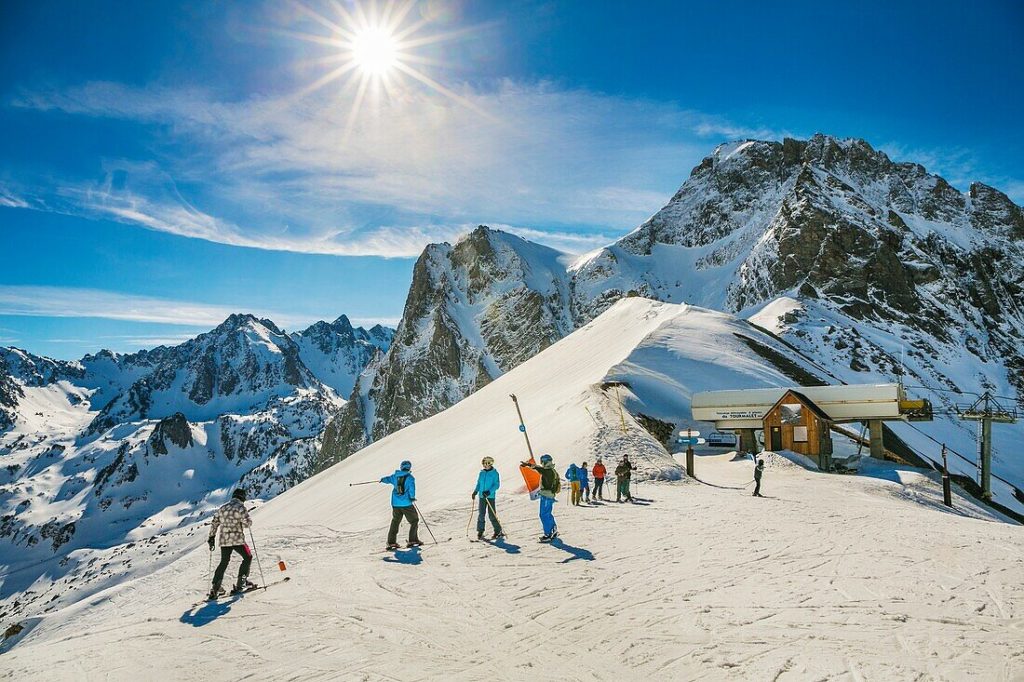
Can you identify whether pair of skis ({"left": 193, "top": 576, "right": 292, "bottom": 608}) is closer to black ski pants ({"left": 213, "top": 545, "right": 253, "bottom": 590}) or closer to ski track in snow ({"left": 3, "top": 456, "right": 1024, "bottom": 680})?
black ski pants ({"left": 213, "top": 545, "right": 253, "bottom": 590})

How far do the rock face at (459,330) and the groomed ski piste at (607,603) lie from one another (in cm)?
13493

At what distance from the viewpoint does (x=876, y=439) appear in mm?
32844

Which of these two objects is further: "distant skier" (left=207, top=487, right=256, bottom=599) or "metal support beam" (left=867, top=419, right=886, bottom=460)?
"metal support beam" (left=867, top=419, right=886, bottom=460)

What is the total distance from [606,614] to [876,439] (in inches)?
1214

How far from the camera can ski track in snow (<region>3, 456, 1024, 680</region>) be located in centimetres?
737

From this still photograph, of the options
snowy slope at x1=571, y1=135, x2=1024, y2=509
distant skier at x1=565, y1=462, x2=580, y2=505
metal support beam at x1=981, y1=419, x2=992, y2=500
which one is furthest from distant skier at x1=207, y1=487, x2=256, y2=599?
snowy slope at x1=571, y1=135, x2=1024, y2=509

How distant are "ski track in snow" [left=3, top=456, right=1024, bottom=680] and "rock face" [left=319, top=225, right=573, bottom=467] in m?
138

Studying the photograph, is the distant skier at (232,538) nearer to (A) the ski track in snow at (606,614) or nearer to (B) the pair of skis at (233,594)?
(B) the pair of skis at (233,594)

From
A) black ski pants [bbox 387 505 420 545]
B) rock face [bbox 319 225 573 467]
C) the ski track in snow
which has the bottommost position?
the ski track in snow

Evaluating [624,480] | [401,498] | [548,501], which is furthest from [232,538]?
[624,480]

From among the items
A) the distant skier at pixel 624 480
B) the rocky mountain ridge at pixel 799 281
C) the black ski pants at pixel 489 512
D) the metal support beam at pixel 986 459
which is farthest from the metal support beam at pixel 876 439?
the rocky mountain ridge at pixel 799 281

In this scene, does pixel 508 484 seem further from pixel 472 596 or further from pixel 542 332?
pixel 542 332

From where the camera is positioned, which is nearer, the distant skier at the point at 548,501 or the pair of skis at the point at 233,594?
the pair of skis at the point at 233,594

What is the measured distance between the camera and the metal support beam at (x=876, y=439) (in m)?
32.7
